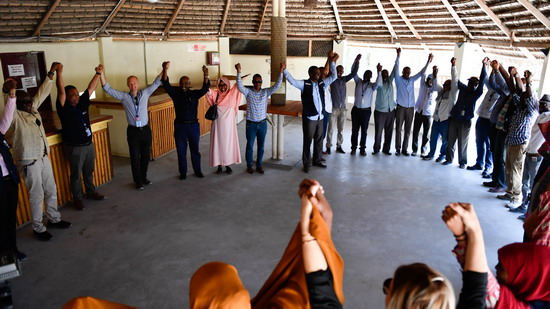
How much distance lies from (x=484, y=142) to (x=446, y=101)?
0.95 meters

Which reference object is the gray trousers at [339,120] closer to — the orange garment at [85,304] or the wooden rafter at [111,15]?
the wooden rafter at [111,15]

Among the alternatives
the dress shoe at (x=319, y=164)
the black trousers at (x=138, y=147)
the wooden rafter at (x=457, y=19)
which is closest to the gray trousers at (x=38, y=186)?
the black trousers at (x=138, y=147)

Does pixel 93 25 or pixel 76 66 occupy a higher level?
pixel 93 25

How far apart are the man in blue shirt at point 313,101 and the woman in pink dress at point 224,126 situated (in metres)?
0.96

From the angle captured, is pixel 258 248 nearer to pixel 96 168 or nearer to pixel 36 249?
pixel 36 249

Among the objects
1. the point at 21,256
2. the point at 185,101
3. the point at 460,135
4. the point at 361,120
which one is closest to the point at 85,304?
the point at 21,256

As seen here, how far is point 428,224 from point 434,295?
3.90m

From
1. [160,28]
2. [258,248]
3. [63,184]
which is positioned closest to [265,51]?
[160,28]

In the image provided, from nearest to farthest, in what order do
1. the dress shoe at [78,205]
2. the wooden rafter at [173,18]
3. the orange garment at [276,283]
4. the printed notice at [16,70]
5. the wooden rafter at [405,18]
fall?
the orange garment at [276,283] < the dress shoe at [78,205] < the printed notice at [16,70] < the wooden rafter at [405,18] < the wooden rafter at [173,18]

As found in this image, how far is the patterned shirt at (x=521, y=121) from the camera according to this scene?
5.62 meters

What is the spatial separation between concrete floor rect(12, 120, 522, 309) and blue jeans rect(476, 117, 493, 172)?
32 centimetres

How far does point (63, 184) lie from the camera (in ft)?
18.1

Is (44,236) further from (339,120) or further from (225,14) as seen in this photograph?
(225,14)

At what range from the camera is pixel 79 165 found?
5.38 metres
